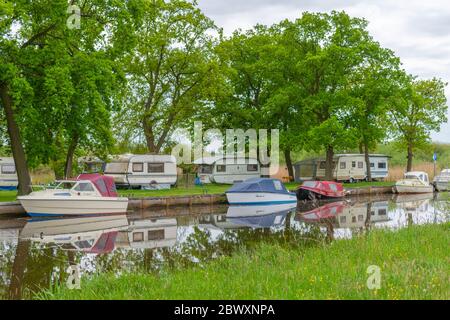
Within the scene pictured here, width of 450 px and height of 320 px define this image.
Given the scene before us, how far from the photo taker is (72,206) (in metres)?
24.6

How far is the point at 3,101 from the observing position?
24812mm

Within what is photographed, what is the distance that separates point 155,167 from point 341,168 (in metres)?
18.5

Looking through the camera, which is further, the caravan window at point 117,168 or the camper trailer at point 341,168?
the camper trailer at point 341,168

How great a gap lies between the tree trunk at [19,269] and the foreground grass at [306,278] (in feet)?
4.54

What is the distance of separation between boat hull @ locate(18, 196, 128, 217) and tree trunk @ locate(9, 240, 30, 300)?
6.69 m

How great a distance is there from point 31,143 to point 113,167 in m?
10.6

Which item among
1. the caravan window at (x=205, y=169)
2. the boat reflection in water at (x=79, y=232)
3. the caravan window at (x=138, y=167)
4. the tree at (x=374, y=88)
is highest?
the tree at (x=374, y=88)

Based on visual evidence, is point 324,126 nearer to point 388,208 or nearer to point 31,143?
point 388,208

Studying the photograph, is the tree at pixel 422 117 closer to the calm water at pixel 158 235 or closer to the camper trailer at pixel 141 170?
the calm water at pixel 158 235

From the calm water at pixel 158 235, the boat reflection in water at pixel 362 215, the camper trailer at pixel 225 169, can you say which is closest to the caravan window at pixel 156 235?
the calm water at pixel 158 235

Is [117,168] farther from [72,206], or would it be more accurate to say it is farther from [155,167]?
[72,206]

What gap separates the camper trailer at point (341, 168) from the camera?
149 ft

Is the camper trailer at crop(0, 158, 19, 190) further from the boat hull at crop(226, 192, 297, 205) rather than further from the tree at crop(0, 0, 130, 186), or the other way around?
the boat hull at crop(226, 192, 297, 205)

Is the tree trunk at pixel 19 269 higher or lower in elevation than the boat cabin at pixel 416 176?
lower
